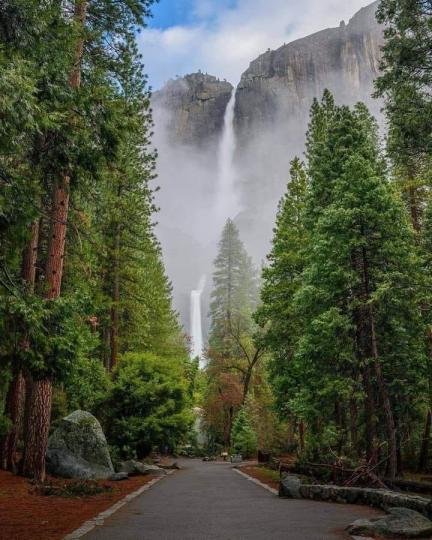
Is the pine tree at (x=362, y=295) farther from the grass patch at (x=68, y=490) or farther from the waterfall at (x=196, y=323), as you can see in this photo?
the waterfall at (x=196, y=323)

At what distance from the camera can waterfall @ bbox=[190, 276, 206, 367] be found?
92.9 metres

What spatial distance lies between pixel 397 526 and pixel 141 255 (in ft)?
72.9

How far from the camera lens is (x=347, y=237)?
1554cm

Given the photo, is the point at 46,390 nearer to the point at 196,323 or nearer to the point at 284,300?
the point at 284,300

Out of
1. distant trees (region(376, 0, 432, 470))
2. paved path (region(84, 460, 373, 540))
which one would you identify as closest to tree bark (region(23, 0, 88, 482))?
paved path (region(84, 460, 373, 540))

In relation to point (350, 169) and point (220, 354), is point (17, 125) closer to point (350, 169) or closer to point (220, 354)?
point (350, 169)

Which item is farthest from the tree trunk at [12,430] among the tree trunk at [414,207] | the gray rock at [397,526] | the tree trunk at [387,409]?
the tree trunk at [414,207]

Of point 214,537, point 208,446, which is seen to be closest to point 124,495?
point 214,537

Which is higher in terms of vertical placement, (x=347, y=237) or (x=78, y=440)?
(x=347, y=237)

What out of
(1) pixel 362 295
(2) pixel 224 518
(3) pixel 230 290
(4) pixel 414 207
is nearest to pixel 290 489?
(2) pixel 224 518

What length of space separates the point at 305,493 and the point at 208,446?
36.6 m

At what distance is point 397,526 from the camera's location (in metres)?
6.71

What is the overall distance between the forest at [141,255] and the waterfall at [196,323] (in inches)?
2505

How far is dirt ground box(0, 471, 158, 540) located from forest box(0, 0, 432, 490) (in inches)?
48.6
